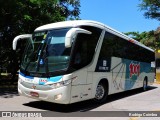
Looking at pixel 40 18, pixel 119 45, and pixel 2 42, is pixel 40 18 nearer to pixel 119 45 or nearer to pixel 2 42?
pixel 2 42

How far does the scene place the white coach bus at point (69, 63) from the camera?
10.3m

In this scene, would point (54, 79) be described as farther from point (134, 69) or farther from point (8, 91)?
point (134, 69)

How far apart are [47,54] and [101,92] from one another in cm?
316

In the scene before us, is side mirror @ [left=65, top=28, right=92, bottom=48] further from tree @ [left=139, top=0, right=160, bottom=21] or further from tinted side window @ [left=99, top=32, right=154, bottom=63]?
tree @ [left=139, top=0, right=160, bottom=21]

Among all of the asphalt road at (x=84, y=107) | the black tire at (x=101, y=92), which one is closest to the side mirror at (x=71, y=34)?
the asphalt road at (x=84, y=107)

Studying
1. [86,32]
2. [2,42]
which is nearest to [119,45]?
[86,32]

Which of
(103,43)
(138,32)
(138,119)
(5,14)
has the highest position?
(138,32)

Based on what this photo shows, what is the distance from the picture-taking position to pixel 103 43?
12500 millimetres

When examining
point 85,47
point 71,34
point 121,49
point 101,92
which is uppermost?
point 71,34

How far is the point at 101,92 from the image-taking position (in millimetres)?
12664

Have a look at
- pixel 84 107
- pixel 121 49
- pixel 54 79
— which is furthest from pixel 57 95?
pixel 121 49

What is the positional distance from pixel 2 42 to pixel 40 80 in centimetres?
1092

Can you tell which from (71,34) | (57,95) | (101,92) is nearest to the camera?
(71,34)

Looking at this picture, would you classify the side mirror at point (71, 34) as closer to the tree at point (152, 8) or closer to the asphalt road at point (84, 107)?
the asphalt road at point (84, 107)
